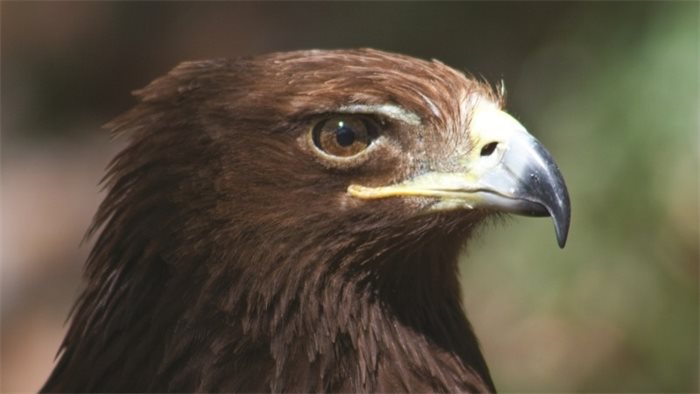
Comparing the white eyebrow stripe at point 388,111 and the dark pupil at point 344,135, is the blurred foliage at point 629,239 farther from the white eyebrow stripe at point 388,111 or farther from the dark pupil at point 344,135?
the dark pupil at point 344,135

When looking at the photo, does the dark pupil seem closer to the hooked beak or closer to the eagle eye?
the eagle eye

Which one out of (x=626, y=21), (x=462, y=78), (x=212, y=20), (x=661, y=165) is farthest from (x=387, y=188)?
(x=212, y=20)

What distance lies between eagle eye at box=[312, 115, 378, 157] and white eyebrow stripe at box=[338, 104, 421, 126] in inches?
0.9

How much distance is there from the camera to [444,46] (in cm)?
726

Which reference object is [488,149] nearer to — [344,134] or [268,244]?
[344,134]

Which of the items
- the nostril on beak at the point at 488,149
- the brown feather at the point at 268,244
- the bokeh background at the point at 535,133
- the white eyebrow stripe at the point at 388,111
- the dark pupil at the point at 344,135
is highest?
the white eyebrow stripe at the point at 388,111

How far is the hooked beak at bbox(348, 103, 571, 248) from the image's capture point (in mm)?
2746

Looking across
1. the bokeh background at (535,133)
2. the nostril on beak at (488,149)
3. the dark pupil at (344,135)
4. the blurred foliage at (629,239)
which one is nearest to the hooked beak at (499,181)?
the nostril on beak at (488,149)

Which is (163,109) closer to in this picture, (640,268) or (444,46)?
(640,268)

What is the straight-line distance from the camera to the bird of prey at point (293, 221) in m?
2.85

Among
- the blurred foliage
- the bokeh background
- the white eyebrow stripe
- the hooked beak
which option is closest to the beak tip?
the hooked beak

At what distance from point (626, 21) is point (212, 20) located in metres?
3.54

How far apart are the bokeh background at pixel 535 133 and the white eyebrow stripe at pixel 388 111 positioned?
7.75ft

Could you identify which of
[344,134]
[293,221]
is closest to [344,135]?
[344,134]
